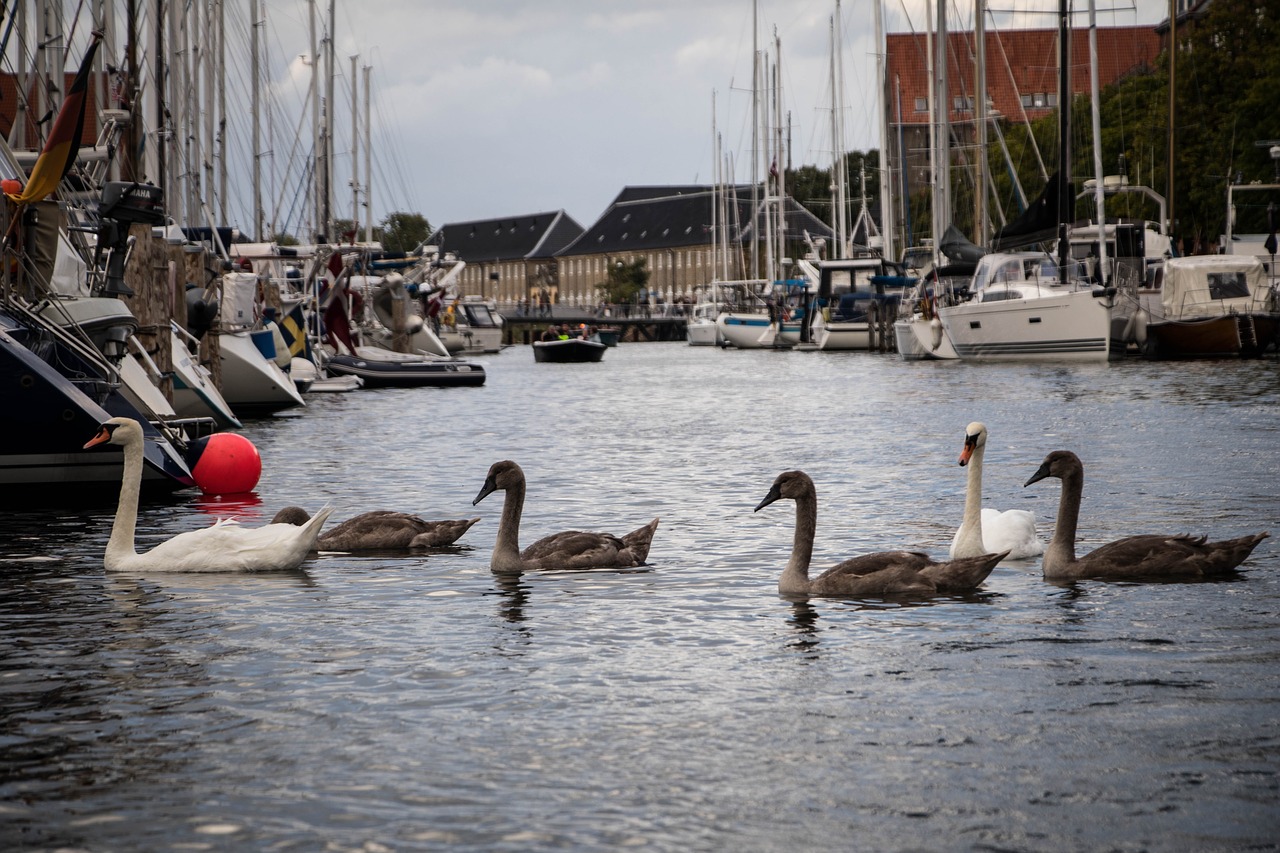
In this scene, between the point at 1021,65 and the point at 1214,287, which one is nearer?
the point at 1214,287

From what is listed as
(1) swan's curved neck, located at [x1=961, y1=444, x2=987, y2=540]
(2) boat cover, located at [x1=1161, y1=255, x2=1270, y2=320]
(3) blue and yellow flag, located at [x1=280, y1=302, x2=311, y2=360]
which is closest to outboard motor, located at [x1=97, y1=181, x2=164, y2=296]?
(1) swan's curved neck, located at [x1=961, y1=444, x2=987, y2=540]

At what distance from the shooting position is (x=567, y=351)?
87875 millimetres

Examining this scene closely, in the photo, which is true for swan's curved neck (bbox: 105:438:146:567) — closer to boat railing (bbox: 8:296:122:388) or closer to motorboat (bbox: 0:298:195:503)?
motorboat (bbox: 0:298:195:503)

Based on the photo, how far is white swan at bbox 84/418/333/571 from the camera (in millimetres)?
14094

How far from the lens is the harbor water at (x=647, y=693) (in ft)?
23.6

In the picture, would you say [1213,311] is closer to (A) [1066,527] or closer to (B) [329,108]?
(B) [329,108]

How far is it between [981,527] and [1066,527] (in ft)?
2.75

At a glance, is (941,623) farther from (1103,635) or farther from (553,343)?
(553,343)

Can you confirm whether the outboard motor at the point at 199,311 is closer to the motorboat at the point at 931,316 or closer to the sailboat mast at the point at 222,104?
the sailboat mast at the point at 222,104

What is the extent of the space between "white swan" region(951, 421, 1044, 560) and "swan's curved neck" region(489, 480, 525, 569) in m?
3.48

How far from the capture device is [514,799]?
7.51m

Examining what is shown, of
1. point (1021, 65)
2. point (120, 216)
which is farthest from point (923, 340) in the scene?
point (1021, 65)

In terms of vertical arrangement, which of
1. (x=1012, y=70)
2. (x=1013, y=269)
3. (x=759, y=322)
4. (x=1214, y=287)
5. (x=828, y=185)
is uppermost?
(x=1012, y=70)

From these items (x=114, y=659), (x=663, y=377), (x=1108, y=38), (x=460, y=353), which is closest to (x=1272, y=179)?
(x=663, y=377)
